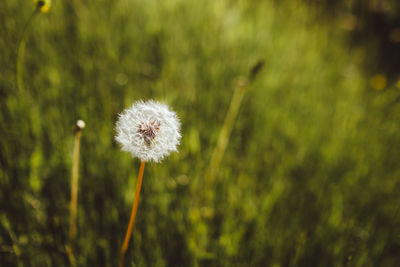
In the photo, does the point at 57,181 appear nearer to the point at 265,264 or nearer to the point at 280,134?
the point at 265,264

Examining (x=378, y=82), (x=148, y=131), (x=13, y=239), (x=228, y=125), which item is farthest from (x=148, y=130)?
(x=378, y=82)

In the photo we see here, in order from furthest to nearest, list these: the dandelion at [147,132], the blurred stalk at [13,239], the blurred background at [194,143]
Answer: the blurred background at [194,143]
the blurred stalk at [13,239]
the dandelion at [147,132]

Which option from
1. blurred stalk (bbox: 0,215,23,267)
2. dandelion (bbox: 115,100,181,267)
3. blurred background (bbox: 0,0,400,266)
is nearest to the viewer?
dandelion (bbox: 115,100,181,267)

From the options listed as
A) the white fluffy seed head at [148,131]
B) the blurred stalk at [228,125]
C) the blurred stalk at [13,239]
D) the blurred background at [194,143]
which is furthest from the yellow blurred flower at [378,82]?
the blurred stalk at [13,239]

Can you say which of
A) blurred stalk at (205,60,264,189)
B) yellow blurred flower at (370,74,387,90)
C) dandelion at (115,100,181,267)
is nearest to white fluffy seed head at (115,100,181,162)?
dandelion at (115,100,181,267)

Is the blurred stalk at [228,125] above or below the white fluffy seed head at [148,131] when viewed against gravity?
above

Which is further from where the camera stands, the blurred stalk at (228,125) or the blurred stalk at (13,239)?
the blurred stalk at (228,125)

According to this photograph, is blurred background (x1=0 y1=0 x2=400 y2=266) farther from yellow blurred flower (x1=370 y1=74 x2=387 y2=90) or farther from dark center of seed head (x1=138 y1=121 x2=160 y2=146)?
dark center of seed head (x1=138 y1=121 x2=160 y2=146)

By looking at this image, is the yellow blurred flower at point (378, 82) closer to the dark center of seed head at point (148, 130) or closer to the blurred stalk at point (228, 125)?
the blurred stalk at point (228, 125)
